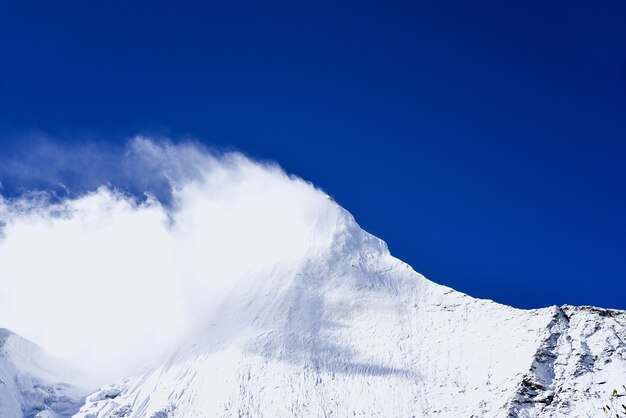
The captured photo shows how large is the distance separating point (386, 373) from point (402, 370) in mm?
4919

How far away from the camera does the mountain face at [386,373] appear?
508ft

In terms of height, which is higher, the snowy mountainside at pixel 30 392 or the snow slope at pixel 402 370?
the snow slope at pixel 402 370

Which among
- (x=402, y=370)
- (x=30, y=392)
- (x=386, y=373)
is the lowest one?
(x=30, y=392)

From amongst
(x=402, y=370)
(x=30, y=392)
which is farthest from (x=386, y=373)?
(x=30, y=392)

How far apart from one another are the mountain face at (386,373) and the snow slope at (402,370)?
1.04ft

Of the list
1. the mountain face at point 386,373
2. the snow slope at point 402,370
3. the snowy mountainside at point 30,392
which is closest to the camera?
the snow slope at point 402,370

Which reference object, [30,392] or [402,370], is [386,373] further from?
[30,392]

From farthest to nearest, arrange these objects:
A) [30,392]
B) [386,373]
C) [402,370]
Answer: [30,392], [402,370], [386,373]

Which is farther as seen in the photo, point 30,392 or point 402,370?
point 30,392

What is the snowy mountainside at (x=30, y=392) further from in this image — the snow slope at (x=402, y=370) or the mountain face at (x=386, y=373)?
the snow slope at (x=402, y=370)

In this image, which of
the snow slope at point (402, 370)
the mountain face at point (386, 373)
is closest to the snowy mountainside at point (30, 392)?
the mountain face at point (386, 373)

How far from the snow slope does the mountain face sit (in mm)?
318

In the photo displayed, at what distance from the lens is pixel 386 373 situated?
6900 inches

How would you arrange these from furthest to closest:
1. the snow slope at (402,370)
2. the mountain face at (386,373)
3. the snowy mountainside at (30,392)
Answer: the snowy mountainside at (30,392) → the mountain face at (386,373) → the snow slope at (402,370)
